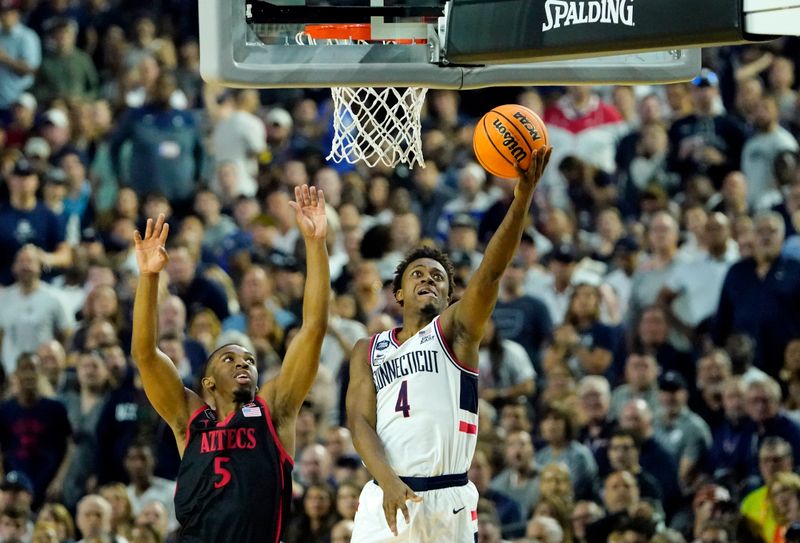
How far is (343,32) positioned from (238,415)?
1737 mm

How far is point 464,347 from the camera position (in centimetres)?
729

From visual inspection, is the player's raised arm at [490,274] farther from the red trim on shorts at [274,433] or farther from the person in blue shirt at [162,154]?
the person in blue shirt at [162,154]

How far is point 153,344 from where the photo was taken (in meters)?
7.26

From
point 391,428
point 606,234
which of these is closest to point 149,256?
point 391,428

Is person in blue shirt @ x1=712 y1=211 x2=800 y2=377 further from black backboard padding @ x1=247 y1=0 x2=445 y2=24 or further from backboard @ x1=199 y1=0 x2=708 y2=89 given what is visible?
black backboard padding @ x1=247 y1=0 x2=445 y2=24

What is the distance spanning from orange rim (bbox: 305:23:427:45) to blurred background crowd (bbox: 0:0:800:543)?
2575mm

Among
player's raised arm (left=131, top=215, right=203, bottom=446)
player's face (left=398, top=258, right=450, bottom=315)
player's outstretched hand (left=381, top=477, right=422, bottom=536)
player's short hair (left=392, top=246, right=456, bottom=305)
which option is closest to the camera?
player's outstretched hand (left=381, top=477, right=422, bottom=536)

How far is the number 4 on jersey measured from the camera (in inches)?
288

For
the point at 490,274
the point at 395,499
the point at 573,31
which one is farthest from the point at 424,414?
the point at 573,31

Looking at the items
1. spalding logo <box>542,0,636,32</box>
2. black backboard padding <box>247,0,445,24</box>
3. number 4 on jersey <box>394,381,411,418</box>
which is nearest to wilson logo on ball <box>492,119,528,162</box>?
black backboard padding <box>247,0,445,24</box>

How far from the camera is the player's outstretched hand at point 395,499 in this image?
700 centimetres

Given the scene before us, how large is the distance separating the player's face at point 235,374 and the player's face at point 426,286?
2.60 feet

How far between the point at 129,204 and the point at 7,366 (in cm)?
186

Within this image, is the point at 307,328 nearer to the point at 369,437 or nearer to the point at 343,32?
the point at 369,437
